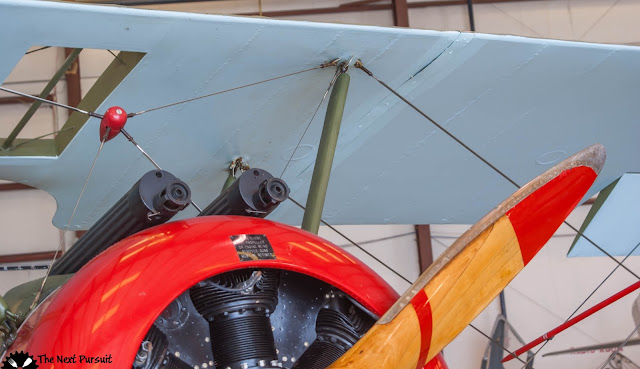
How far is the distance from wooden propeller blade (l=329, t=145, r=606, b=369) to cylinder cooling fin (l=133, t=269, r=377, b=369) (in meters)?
0.21

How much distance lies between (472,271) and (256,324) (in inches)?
25.9

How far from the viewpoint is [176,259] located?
7.04 ft

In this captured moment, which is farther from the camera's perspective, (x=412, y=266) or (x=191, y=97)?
(x=412, y=266)

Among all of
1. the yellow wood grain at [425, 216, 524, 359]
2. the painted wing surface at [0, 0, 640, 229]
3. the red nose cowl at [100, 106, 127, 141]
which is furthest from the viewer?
the painted wing surface at [0, 0, 640, 229]

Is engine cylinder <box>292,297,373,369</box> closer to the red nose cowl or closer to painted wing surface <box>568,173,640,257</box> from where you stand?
the red nose cowl

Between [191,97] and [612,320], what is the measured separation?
1133 centimetres

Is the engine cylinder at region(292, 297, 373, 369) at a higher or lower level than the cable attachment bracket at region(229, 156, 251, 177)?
lower

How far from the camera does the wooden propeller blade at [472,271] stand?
2.17 m

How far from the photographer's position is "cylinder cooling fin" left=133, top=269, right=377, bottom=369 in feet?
→ 7.12

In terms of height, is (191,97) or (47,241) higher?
(47,241)

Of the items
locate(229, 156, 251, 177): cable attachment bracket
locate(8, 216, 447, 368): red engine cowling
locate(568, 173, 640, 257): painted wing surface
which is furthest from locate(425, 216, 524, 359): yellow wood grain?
locate(568, 173, 640, 257): painted wing surface

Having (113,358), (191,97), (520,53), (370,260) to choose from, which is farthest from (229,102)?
(370,260)

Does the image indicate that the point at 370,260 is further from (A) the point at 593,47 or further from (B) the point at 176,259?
(B) the point at 176,259

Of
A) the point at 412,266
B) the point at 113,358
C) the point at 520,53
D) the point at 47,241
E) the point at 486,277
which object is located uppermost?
the point at 47,241
